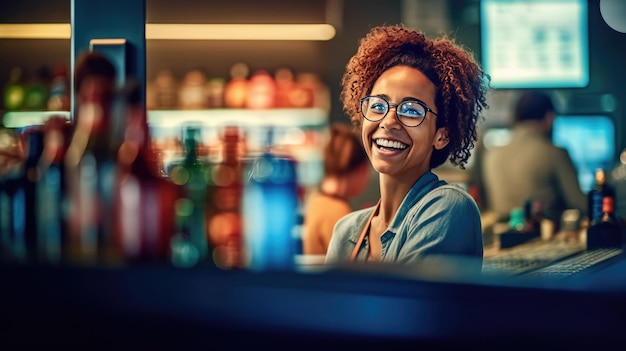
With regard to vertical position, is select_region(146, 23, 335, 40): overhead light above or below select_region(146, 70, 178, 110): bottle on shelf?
above

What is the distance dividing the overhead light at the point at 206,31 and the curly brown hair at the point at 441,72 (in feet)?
11.7

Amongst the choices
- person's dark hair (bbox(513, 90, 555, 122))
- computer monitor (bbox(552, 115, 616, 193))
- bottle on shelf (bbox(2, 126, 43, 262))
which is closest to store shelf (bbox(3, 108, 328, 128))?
person's dark hair (bbox(513, 90, 555, 122))

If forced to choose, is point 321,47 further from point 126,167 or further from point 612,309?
point 612,309

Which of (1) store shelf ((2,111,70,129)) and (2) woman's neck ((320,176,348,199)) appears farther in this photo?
(1) store shelf ((2,111,70,129))

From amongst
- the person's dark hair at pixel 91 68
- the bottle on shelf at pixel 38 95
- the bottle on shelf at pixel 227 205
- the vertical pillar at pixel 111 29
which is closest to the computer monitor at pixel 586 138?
the bottle on shelf at pixel 38 95

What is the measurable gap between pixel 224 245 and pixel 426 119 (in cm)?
87

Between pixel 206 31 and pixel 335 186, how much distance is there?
2382mm

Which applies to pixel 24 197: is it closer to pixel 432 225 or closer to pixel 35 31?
pixel 432 225

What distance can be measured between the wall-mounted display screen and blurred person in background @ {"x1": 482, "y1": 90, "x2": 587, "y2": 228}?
204 mm

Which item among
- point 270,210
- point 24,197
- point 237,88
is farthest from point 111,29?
point 237,88

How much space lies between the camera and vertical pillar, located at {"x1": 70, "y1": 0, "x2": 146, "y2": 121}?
2.26m

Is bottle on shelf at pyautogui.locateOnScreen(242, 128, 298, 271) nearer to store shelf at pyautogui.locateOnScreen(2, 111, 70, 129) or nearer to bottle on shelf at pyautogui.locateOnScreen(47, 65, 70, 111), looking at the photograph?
bottle on shelf at pyautogui.locateOnScreen(47, 65, 70, 111)

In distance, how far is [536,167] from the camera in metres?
5.05

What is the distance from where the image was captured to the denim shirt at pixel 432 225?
2.14 meters
